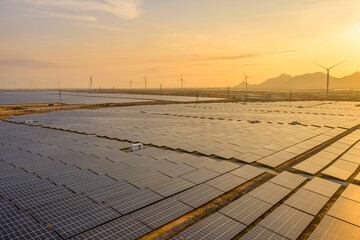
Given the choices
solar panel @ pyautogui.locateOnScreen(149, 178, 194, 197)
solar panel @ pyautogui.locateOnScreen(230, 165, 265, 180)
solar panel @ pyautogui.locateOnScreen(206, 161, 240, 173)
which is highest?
solar panel @ pyautogui.locateOnScreen(206, 161, 240, 173)

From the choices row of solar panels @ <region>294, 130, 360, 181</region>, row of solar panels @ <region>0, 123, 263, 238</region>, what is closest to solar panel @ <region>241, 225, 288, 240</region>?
row of solar panels @ <region>0, 123, 263, 238</region>

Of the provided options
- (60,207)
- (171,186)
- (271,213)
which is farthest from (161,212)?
(271,213)

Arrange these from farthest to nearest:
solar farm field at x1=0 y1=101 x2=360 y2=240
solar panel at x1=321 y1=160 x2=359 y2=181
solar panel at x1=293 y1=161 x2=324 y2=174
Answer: solar panel at x1=293 y1=161 x2=324 y2=174 → solar panel at x1=321 y1=160 x2=359 y2=181 → solar farm field at x1=0 y1=101 x2=360 y2=240

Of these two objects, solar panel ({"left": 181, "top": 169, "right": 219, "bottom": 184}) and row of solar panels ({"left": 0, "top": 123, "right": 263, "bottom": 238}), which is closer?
row of solar panels ({"left": 0, "top": 123, "right": 263, "bottom": 238})

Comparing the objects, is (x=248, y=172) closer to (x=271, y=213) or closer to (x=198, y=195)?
(x=198, y=195)

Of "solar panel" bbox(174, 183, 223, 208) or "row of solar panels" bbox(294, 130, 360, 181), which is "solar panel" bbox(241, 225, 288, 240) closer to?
"solar panel" bbox(174, 183, 223, 208)

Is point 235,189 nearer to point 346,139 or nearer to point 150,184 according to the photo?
point 150,184
